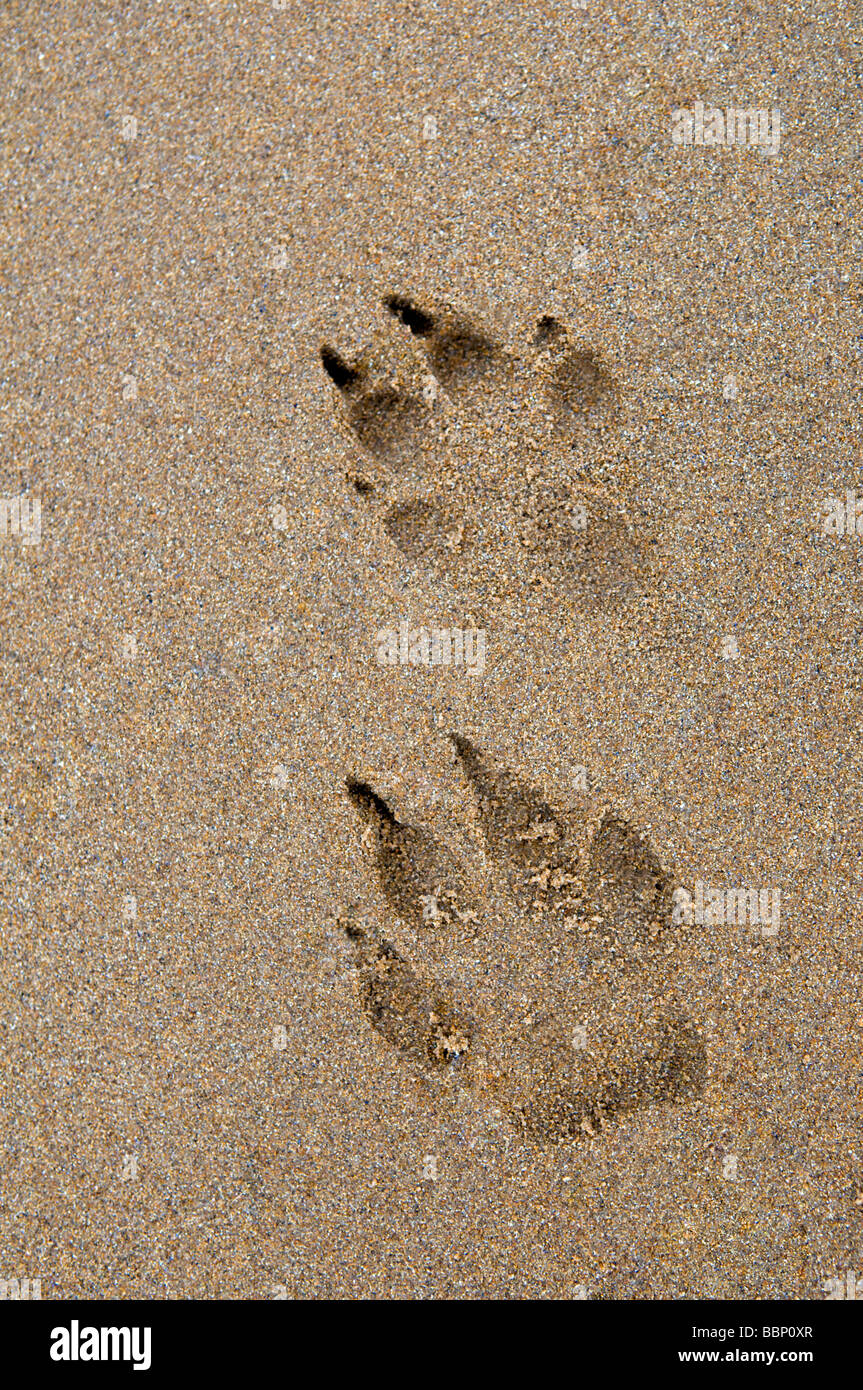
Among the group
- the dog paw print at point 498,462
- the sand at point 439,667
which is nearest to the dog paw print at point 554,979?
the sand at point 439,667

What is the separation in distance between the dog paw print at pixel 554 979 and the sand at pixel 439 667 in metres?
0.01

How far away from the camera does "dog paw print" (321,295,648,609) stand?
1.44 m

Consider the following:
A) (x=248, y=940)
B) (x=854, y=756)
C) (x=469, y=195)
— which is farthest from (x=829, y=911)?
(x=469, y=195)

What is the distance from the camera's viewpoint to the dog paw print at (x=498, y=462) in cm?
144

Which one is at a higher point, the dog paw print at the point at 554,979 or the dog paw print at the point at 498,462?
the dog paw print at the point at 498,462

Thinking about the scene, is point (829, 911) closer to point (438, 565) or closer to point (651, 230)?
point (438, 565)

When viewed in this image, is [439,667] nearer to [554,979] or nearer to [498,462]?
[498,462]

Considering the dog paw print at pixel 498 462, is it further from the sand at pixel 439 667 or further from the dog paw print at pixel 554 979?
the dog paw print at pixel 554 979

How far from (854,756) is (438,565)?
797 millimetres

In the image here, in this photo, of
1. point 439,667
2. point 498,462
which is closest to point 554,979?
point 439,667

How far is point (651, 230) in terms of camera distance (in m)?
1.47

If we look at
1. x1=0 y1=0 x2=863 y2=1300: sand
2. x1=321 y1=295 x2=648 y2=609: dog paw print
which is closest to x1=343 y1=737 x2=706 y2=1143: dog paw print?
x1=0 y1=0 x2=863 y2=1300: sand

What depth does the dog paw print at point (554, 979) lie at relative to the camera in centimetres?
142

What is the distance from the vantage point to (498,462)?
1.44 meters
